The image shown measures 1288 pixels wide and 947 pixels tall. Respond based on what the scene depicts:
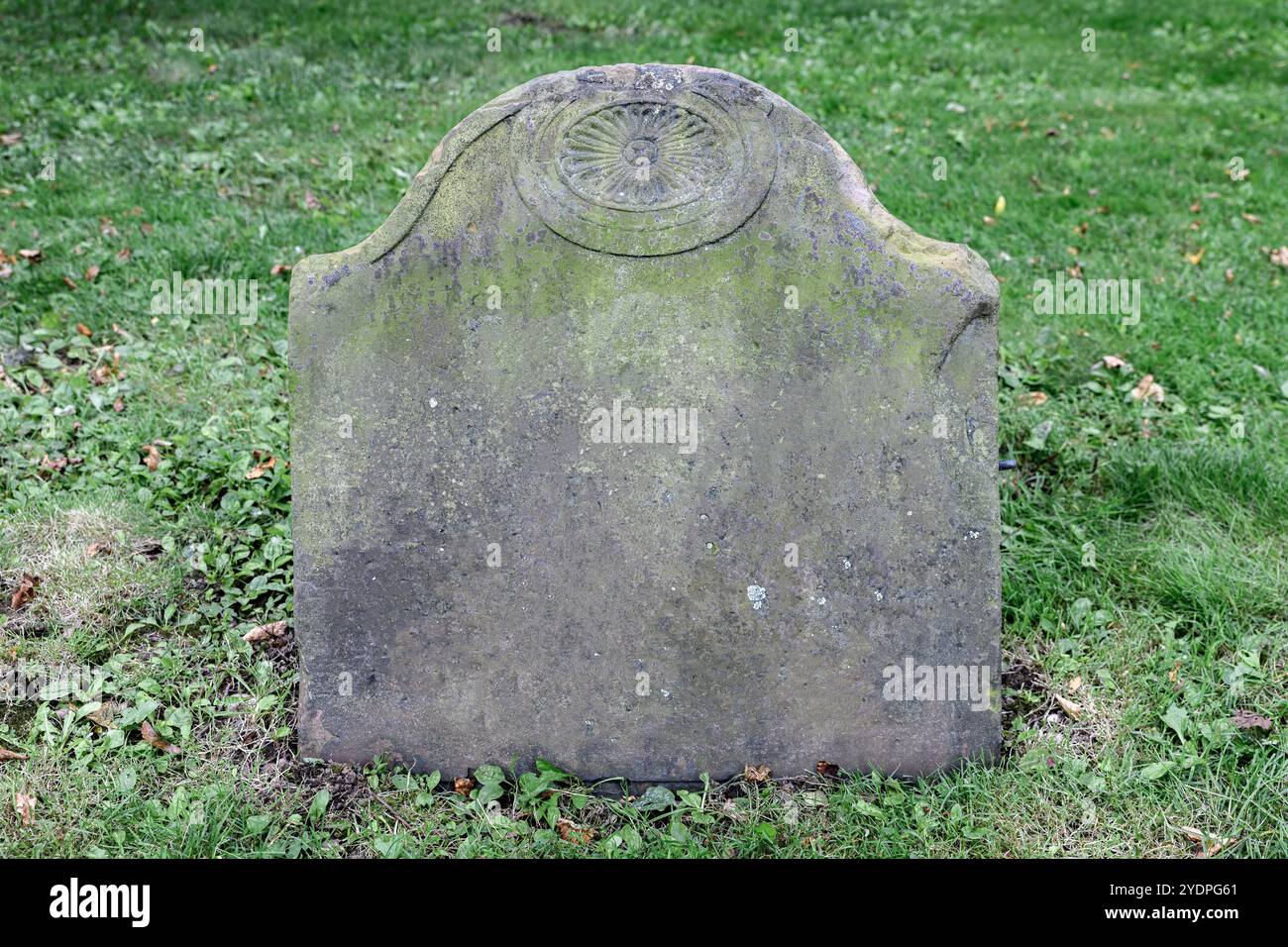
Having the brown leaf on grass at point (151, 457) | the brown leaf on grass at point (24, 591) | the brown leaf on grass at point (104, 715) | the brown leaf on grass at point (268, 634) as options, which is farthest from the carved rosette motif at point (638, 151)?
the brown leaf on grass at point (151, 457)

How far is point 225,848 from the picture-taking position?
289 centimetres

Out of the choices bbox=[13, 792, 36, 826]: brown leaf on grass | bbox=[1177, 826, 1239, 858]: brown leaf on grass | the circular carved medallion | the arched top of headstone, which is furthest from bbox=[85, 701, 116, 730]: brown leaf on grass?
bbox=[1177, 826, 1239, 858]: brown leaf on grass

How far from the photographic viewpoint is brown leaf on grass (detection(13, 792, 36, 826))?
2.92 metres

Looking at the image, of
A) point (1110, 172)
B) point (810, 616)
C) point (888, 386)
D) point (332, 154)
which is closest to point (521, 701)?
point (810, 616)

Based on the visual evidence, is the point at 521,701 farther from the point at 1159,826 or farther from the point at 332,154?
the point at 332,154

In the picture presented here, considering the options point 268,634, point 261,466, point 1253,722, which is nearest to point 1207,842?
point 1253,722

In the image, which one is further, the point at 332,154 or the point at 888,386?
the point at 332,154

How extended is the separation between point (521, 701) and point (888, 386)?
1219 millimetres

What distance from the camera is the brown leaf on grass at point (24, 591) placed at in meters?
3.66

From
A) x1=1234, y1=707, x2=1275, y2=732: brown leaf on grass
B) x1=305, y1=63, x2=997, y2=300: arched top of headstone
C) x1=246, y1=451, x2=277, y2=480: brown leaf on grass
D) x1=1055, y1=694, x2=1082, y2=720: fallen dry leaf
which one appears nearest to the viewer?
x1=305, y1=63, x2=997, y2=300: arched top of headstone

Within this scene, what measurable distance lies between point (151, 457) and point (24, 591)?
0.81m

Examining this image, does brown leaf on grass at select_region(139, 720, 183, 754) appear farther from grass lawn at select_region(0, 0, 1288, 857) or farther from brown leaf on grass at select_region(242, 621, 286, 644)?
brown leaf on grass at select_region(242, 621, 286, 644)

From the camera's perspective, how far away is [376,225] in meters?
5.89

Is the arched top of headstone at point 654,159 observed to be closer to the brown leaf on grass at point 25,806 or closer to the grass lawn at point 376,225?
the grass lawn at point 376,225
